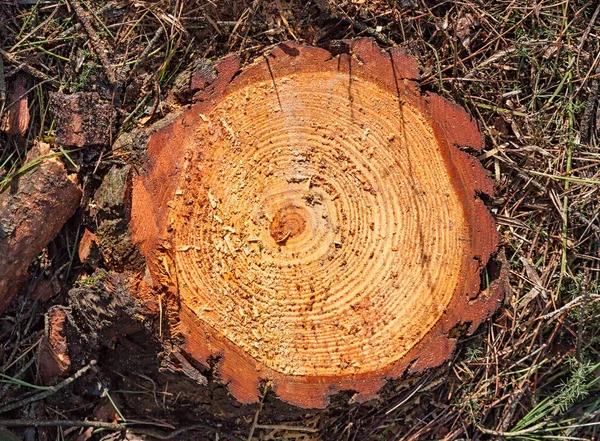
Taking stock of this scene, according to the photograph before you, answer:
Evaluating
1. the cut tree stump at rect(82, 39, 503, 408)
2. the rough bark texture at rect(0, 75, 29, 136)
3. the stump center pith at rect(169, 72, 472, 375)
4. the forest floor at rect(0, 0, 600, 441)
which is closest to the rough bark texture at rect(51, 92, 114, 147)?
the forest floor at rect(0, 0, 600, 441)

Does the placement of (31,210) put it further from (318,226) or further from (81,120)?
(318,226)

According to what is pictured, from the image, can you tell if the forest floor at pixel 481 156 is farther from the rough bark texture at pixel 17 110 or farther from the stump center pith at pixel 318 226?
the stump center pith at pixel 318 226

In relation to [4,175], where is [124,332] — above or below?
below

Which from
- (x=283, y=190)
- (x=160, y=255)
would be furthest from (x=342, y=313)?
(x=160, y=255)

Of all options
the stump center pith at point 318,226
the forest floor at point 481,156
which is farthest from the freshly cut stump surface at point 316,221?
Result: the forest floor at point 481,156

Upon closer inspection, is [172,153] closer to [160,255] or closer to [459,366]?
[160,255]

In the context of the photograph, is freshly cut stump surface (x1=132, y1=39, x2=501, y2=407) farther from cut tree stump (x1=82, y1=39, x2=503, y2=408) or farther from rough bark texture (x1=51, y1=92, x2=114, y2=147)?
rough bark texture (x1=51, y1=92, x2=114, y2=147)
